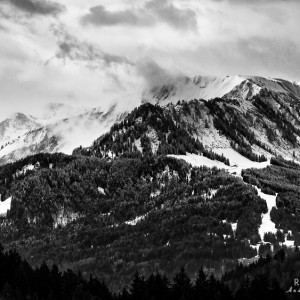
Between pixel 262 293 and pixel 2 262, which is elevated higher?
pixel 2 262

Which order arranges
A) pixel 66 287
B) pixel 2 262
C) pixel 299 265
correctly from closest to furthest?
1. pixel 66 287
2. pixel 299 265
3. pixel 2 262

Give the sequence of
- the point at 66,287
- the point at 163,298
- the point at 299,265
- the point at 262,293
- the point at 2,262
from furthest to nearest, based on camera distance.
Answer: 1. the point at 2,262
2. the point at 299,265
3. the point at 66,287
4. the point at 163,298
5. the point at 262,293

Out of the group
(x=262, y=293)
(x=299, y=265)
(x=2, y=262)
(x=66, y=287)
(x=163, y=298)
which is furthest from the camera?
(x=2, y=262)

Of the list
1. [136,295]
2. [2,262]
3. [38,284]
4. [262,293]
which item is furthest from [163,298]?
[2,262]

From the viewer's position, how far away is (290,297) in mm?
151375

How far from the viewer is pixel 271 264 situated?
600 ft

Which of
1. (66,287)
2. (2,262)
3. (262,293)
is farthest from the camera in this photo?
(2,262)

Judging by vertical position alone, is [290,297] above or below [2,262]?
below

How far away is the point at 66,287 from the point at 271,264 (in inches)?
2189

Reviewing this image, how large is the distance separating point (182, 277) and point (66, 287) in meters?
28.6

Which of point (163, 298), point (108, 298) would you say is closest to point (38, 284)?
point (108, 298)

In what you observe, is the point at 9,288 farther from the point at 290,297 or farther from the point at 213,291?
the point at 290,297

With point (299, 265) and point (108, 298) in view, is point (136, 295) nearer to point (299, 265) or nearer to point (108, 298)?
point (108, 298)

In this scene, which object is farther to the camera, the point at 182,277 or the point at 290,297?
the point at 182,277
